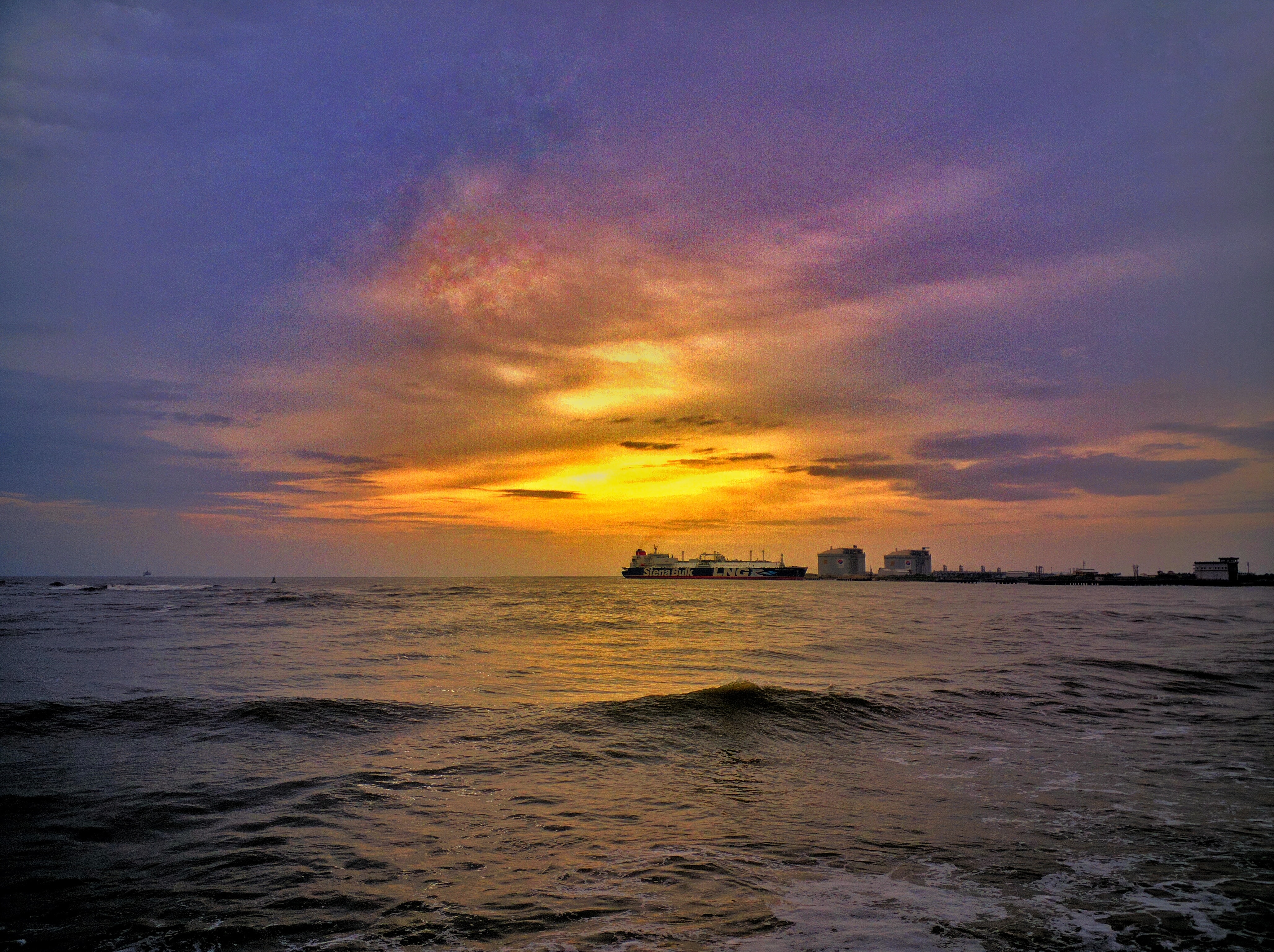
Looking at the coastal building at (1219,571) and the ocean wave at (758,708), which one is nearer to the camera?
the ocean wave at (758,708)

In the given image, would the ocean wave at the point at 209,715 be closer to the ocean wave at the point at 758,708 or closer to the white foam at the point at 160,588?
the ocean wave at the point at 758,708

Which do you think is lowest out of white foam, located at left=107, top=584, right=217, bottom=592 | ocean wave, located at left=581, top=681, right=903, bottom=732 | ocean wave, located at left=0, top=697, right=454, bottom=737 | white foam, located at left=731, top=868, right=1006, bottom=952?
white foam, located at left=107, top=584, right=217, bottom=592

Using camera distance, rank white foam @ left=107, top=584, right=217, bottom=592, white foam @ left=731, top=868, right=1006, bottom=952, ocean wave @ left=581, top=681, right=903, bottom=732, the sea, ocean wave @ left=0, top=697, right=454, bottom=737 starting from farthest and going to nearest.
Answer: white foam @ left=107, top=584, right=217, bottom=592 → ocean wave @ left=581, top=681, right=903, bottom=732 → ocean wave @ left=0, top=697, right=454, bottom=737 → the sea → white foam @ left=731, top=868, right=1006, bottom=952

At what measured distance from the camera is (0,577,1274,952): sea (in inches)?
235

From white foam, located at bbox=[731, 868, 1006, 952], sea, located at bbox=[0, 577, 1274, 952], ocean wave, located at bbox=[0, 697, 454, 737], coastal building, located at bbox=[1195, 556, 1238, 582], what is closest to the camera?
white foam, located at bbox=[731, 868, 1006, 952]

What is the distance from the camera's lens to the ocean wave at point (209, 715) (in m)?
13.5

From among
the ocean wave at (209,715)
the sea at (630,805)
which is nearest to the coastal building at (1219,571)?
the sea at (630,805)

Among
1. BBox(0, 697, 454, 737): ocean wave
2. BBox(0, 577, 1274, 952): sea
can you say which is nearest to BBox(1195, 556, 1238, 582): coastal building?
BBox(0, 577, 1274, 952): sea

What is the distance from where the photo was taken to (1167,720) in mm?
15125

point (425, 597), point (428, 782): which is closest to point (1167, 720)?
point (428, 782)

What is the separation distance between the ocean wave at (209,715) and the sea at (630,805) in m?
0.10

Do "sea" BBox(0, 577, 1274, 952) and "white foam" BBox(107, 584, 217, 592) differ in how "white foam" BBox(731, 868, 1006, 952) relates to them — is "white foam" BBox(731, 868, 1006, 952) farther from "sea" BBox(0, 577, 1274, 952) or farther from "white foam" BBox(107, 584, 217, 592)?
"white foam" BBox(107, 584, 217, 592)

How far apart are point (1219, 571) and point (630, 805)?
17596 centimetres

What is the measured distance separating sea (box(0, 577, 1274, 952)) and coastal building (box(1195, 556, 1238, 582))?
148 m
